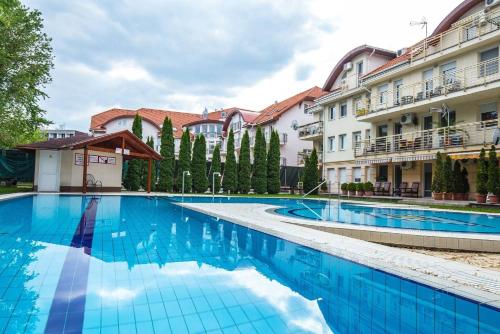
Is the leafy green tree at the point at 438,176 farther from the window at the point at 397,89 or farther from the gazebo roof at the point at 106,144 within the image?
the gazebo roof at the point at 106,144

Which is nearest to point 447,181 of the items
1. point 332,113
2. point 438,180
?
point 438,180

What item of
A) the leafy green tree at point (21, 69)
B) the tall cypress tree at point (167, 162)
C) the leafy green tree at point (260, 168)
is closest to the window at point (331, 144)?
the leafy green tree at point (260, 168)

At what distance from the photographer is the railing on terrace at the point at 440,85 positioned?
57.1ft

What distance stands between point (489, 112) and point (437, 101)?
2628 mm

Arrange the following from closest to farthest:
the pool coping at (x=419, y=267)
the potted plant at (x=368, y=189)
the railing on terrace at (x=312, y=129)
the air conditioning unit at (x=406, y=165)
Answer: the pool coping at (x=419, y=267)
the air conditioning unit at (x=406, y=165)
the potted plant at (x=368, y=189)
the railing on terrace at (x=312, y=129)

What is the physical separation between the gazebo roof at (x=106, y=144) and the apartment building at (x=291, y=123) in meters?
18.5

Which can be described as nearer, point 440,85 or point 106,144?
point 440,85

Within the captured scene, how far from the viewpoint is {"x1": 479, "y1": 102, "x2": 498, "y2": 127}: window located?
17.7 meters

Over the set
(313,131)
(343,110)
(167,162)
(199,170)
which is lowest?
(199,170)

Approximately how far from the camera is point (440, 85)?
20.0 meters

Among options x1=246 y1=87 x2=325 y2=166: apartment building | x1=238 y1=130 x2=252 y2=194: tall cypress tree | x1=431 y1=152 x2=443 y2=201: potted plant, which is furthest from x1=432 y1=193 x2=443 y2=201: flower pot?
x1=246 y1=87 x2=325 y2=166: apartment building

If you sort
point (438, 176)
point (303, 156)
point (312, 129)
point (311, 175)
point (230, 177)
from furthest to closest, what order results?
point (303, 156) → point (312, 129) → point (230, 177) → point (311, 175) → point (438, 176)

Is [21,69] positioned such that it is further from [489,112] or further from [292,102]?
[292,102]

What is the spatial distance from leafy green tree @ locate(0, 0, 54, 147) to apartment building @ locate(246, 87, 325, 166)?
23686 mm
